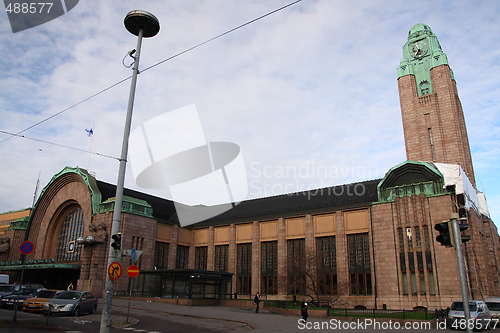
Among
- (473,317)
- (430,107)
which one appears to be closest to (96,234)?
(473,317)

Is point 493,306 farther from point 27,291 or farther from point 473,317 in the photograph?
point 27,291

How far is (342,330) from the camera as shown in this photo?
20.3 meters

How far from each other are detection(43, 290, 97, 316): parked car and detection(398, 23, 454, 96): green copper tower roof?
58280 mm

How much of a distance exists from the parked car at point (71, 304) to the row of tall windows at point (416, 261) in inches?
1205

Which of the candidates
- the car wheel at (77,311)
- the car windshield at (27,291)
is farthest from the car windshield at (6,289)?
the car wheel at (77,311)

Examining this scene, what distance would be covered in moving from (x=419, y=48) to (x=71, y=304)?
65792mm

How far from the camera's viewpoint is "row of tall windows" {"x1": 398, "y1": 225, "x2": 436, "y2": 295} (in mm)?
37500

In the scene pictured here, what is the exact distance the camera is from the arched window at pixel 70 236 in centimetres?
5062

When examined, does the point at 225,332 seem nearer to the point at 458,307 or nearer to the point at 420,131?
the point at 458,307

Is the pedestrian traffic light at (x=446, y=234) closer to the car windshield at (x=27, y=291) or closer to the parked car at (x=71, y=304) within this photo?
the parked car at (x=71, y=304)

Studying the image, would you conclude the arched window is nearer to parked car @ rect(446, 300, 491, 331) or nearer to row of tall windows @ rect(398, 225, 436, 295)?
row of tall windows @ rect(398, 225, 436, 295)

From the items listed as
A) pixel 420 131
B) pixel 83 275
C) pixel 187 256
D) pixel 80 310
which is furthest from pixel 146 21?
pixel 420 131

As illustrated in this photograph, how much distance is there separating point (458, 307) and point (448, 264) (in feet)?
48.6

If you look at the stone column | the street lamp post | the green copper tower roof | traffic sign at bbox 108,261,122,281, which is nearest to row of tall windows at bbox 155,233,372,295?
the stone column
